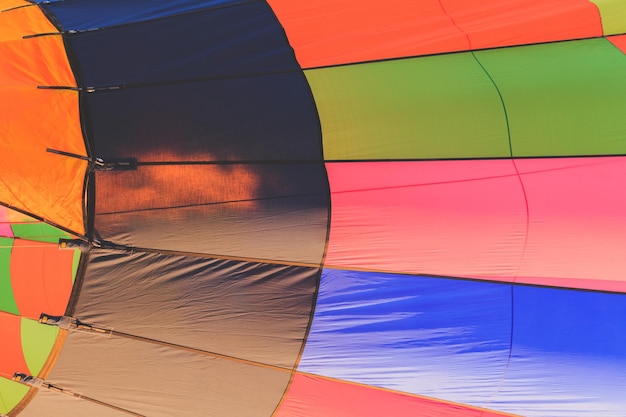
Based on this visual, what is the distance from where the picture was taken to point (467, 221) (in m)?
3.86

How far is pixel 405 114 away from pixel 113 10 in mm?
1811

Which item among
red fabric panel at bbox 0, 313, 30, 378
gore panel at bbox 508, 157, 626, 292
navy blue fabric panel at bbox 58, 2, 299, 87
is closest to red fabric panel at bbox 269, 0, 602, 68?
navy blue fabric panel at bbox 58, 2, 299, 87

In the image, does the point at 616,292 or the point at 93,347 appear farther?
the point at 616,292

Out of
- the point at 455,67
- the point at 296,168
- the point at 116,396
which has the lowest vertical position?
the point at 116,396

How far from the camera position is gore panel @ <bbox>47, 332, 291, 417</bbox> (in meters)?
3.77

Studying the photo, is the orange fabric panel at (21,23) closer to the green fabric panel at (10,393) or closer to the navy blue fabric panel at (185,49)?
the navy blue fabric panel at (185,49)

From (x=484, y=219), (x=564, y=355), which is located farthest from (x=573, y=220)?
(x=564, y=355)

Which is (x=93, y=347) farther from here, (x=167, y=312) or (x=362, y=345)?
(x=362, y=345)

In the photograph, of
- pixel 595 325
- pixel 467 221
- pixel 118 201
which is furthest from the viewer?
pixel 595 325

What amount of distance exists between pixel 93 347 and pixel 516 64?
2852 mm

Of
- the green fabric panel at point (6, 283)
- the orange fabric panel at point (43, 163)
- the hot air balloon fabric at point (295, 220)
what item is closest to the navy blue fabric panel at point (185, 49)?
the hot air balloon fabric at point (295, 220)

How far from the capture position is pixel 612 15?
470cm

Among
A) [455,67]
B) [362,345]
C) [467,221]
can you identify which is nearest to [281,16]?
[455,67]

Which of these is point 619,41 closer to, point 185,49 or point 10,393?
point 185,49
